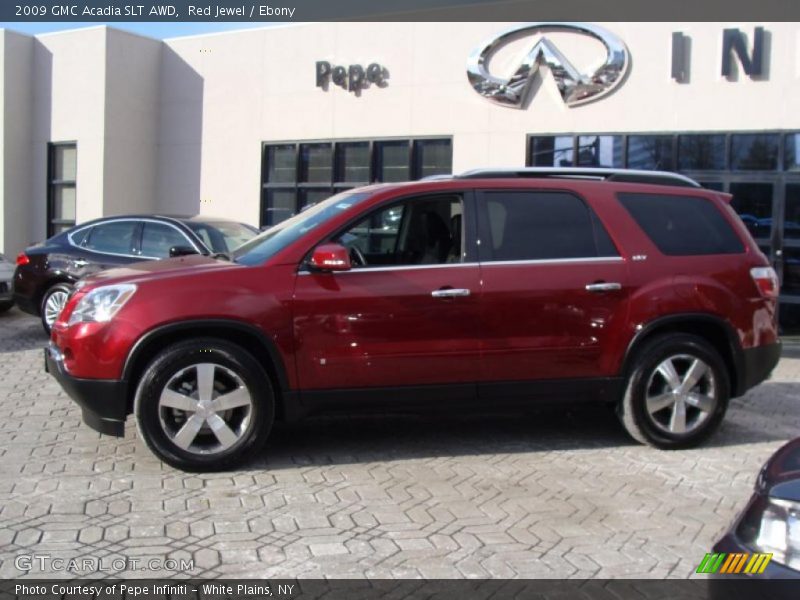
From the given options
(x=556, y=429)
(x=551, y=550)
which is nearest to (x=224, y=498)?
(x=551, y=550)

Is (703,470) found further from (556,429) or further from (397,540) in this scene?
(397,540)

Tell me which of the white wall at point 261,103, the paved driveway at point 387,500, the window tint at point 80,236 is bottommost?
the paved driveway at point 387,500

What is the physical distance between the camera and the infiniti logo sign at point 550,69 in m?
12.2

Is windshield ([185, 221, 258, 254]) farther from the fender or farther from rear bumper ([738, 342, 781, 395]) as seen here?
rear bumper ([738, 342, 781, 395])

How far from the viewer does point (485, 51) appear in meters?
13.1

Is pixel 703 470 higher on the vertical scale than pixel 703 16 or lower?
lower

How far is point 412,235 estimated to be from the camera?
5.80 meters

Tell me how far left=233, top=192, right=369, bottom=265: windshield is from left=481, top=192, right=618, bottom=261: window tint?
91 cm

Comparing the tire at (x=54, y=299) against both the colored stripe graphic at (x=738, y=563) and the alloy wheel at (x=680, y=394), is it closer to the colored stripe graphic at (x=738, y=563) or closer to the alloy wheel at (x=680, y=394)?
the alloy wheel at (x=680, y=394)

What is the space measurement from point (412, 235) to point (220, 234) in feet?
15.3

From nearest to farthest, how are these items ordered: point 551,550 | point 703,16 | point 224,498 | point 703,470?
point 551,550 < point 224,498 < point 703,470 < point 703,16

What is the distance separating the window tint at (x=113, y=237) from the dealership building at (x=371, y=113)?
5206 mm

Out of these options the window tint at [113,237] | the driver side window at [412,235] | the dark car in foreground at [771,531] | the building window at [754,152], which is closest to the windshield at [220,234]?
the window tint at [113,237]

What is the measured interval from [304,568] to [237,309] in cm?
178
